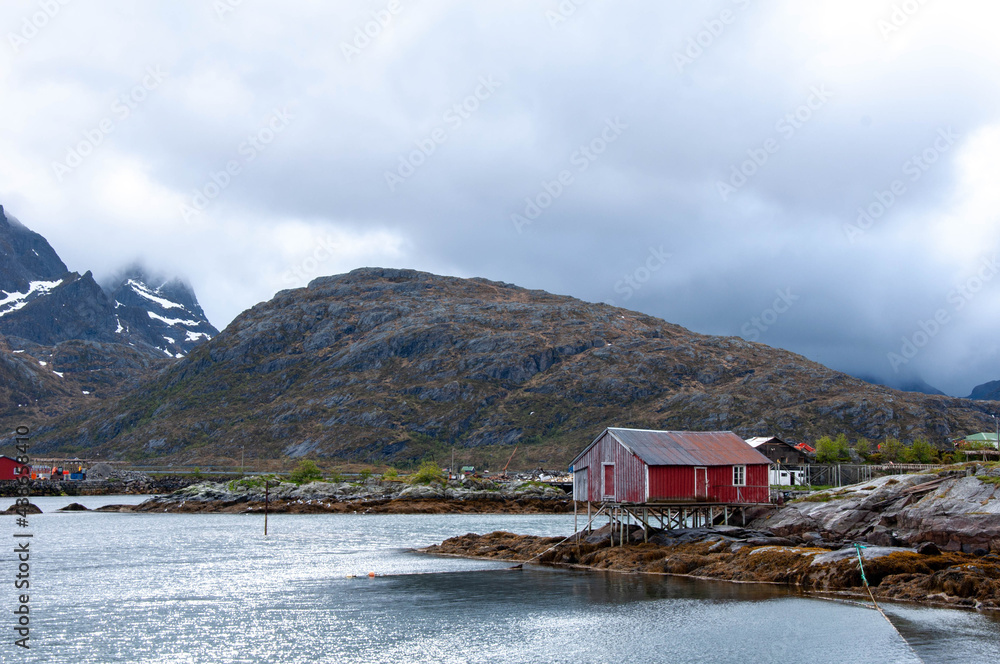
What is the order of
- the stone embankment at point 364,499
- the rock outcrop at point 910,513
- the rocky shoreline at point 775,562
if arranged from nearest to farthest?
the rocky shoreline at point 775,562 → the rock outcrop at point 910,513 → the stone embankment at point 364,499

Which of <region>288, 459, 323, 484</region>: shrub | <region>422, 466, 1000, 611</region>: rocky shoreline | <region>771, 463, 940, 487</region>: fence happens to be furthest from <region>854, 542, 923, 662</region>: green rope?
<region>288, 459, 323, 484</region>: shrub

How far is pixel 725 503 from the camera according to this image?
191ft

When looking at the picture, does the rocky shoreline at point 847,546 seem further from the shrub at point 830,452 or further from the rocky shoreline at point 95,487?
the rocky shoreline at point 95,487

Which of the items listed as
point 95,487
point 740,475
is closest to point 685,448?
point 740,475

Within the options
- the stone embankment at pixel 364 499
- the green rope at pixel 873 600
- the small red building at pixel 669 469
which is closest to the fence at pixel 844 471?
the small red building at pixel 669 469

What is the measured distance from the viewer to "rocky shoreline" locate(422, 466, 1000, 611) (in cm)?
3884

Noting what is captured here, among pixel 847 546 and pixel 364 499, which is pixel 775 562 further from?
pixel 364 499

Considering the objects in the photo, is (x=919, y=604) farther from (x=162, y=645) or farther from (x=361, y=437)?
(x=361, y=437)

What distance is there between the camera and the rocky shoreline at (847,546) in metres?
38.8

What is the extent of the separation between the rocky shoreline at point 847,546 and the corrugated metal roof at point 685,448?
494 centimetres

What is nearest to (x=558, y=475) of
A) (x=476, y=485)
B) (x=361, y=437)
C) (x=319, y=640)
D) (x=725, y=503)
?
(x=476, y=485)

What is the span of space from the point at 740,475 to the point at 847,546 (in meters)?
12.5

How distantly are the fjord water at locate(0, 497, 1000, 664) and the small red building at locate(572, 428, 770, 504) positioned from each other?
8.68 m

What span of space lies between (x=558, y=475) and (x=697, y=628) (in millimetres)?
129052
